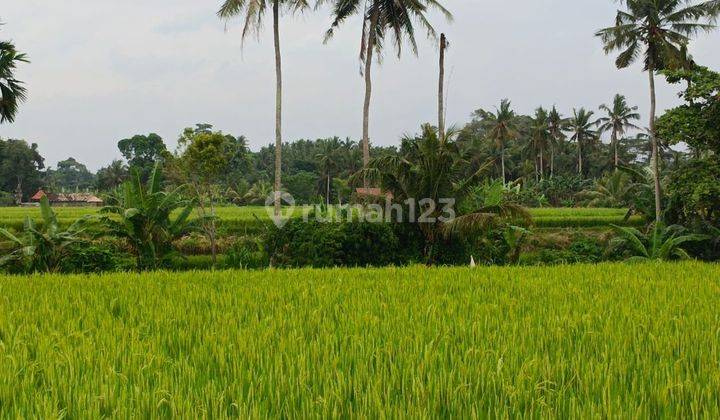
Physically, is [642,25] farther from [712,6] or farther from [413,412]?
[413,412]

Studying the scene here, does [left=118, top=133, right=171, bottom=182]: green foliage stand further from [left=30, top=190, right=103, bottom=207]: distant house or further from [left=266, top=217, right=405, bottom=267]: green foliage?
[left=266, top=217, right=405, bottom=267]: green foliage

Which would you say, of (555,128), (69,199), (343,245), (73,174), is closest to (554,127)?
(555,128)

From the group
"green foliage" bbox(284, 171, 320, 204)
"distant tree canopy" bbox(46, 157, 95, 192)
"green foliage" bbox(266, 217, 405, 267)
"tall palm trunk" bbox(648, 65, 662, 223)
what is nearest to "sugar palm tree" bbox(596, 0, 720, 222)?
"tall palm trunk" bbox(648, 65, 662, 223)

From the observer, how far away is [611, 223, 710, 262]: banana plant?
42.6ft

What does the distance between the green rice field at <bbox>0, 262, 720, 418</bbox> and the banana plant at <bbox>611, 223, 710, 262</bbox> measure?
7084 millimetres

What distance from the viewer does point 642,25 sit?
1838 cm

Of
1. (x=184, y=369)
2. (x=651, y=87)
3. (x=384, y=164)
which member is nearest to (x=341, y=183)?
(x=384, y=164)

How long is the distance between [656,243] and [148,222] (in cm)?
1205

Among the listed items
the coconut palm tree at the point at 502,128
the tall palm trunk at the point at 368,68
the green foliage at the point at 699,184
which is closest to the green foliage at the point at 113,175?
the coconut palm tree at the point at 502,128

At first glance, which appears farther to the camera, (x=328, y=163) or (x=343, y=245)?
(x=328, y=163)

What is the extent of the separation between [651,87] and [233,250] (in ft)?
50.2

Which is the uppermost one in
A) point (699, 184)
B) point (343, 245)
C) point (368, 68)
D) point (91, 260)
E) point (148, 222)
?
point (368, 68)

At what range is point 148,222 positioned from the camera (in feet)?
40.2

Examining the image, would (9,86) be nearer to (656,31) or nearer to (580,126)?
(656,31)
